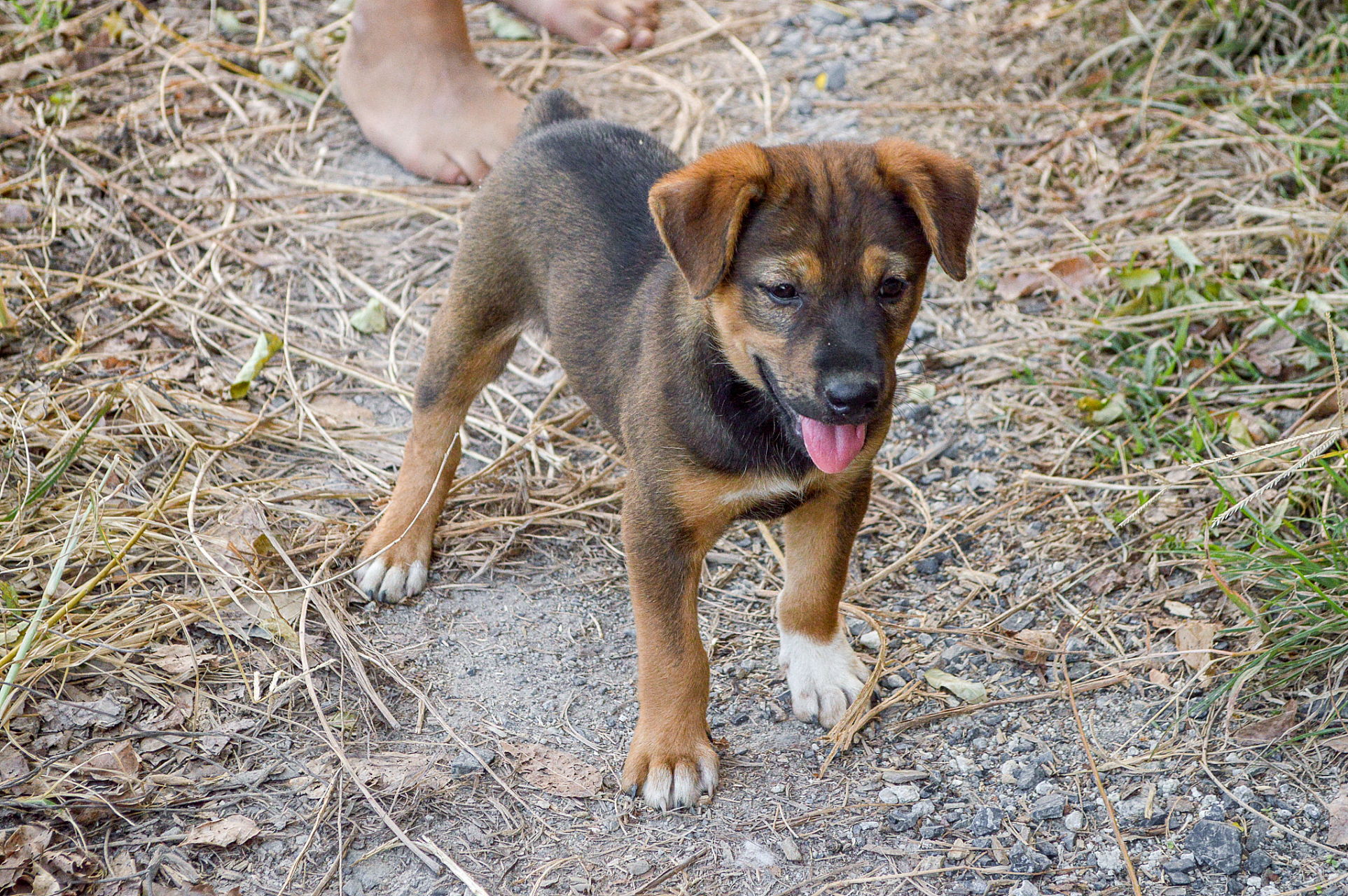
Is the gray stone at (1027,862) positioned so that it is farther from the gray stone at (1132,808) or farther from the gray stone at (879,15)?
the gray stone at (879,15)

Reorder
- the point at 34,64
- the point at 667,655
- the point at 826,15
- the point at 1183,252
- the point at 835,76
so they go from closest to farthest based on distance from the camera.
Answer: the point at 667,655 < the point at 1183,252 < the point at 34,64 < the point at 835,76 < the point at 826,15

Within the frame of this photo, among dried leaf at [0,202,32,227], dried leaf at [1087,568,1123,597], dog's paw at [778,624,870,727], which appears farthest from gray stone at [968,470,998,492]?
dried leaf at [0,202,32,227]

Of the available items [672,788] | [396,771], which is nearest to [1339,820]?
[672,788]

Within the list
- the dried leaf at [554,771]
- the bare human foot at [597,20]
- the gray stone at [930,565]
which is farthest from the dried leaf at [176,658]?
the bare human foot at [597,20]

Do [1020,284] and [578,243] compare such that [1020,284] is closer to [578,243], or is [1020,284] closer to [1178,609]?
[1178,609]

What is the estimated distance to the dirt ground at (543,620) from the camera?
11.2 ft

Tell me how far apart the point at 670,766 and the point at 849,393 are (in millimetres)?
1291

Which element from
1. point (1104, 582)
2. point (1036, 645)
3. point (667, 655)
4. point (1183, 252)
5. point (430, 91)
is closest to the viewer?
point (667, 655)

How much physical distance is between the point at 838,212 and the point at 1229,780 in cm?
200

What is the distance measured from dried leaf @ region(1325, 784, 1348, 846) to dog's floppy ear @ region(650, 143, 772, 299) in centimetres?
226

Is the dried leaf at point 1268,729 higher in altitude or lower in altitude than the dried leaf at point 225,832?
higher

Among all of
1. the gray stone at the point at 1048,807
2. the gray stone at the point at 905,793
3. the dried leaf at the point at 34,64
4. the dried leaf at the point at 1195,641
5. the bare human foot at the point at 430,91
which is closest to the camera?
the gray stone at the point at 1048,807

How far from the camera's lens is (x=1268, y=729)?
11.8ft

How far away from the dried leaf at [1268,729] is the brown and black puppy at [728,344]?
116 cm
